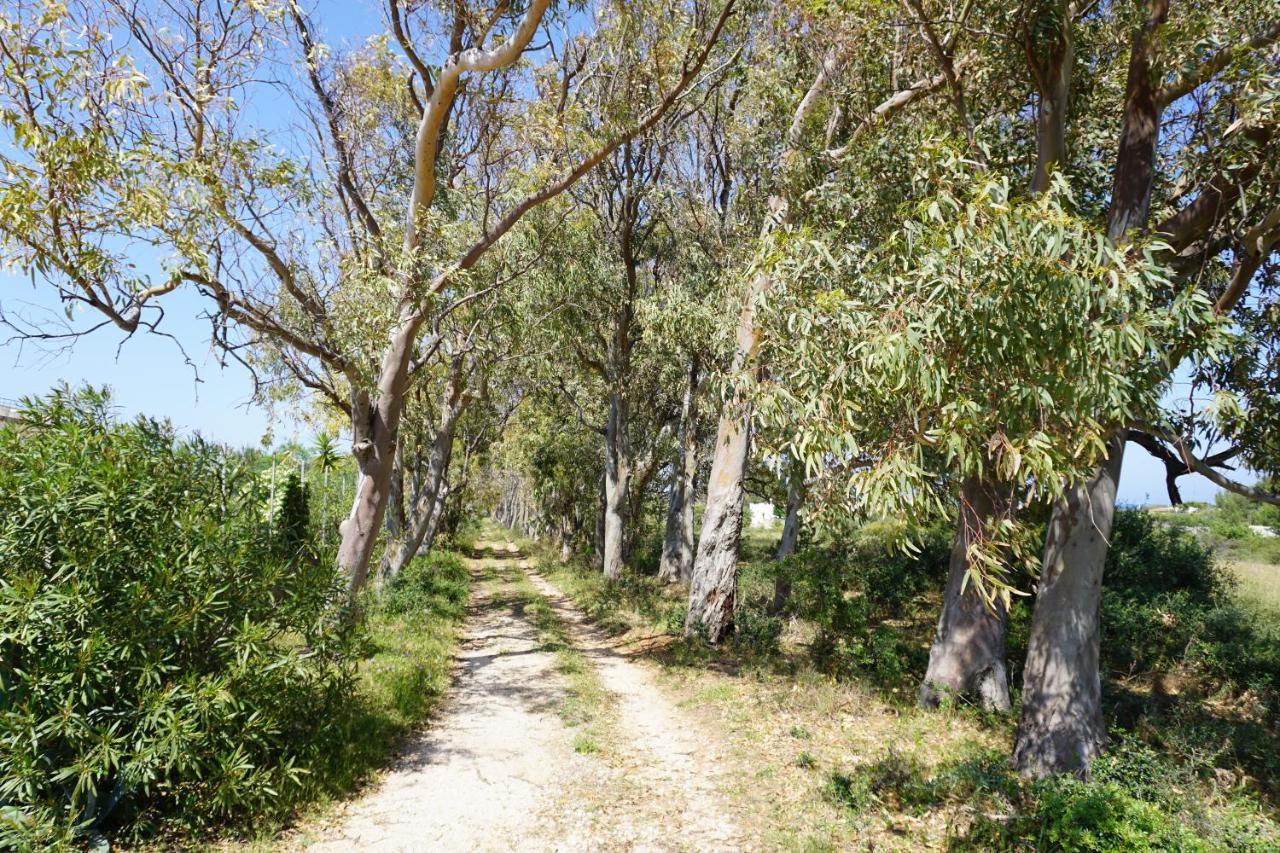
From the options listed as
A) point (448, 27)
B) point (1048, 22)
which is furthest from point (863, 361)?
point (448, 27)

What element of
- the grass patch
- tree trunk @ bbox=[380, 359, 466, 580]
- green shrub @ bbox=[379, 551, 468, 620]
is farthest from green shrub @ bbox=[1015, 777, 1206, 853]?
tree trunk @ bbox=[380, 359, 466, 580]

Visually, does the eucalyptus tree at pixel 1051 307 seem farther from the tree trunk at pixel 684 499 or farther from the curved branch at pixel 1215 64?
the tree trunk at pixel 684 499

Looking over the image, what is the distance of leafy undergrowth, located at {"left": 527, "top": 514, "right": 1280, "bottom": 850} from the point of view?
5391 millimetres

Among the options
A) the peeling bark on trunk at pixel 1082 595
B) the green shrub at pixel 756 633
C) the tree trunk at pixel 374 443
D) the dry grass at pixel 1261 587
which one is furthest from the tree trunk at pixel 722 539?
the dry grass at pixel 1261 587

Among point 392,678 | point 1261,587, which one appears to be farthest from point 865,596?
point 1261,587

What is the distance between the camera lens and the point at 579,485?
109 feet

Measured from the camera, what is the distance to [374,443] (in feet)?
32.2

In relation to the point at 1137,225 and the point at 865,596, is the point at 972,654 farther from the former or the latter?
the point at 865,596

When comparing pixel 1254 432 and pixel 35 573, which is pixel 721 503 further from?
pixel 35 573

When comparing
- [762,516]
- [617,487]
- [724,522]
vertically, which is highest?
[617,487]

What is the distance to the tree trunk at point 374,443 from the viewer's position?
965 cm

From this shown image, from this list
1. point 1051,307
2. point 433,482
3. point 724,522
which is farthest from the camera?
point 433,482

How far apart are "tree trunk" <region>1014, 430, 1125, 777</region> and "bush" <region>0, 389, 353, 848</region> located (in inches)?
264

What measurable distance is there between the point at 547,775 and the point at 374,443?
16.9 feet
